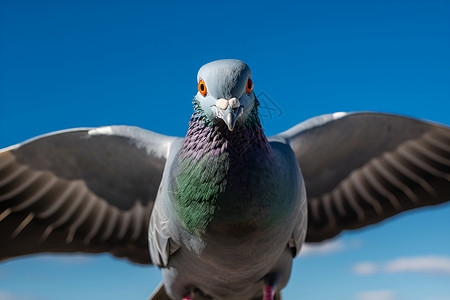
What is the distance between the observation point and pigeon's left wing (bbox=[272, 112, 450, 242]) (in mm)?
5059

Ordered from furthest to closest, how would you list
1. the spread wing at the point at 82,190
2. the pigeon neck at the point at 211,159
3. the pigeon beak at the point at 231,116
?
the spread wing at the point at 82,190 < the pigeon neck at the point at 211,159 < the pigeon beak at the point at 231,116

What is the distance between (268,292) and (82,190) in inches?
96.5

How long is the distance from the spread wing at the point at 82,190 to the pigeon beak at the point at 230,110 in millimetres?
1628

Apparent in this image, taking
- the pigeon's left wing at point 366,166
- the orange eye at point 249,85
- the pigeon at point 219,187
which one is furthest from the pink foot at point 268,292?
the orange eye at point 249,85

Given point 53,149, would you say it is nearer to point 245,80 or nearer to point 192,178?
point 192,178

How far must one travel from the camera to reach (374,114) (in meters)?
4.93

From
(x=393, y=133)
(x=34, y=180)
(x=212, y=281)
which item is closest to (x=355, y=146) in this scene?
(x=393, y=133)

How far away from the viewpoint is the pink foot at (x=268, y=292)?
15.1ft

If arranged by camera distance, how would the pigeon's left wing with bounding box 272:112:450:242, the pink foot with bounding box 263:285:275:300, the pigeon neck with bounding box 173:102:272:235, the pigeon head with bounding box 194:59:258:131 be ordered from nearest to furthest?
the pigeon head with bounding box 194:59:258:131
the pigeon neck with bounding box 173:102:272:235
the pink foot with bounding box 263:285:275:300
the pigeon's left wing with bounding box 272:112:450:242

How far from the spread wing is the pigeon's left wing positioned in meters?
1.57

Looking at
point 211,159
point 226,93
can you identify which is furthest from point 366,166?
point 226,93

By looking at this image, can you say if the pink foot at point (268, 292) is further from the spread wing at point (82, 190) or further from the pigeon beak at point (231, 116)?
the pigeon beak at point (231, 116)

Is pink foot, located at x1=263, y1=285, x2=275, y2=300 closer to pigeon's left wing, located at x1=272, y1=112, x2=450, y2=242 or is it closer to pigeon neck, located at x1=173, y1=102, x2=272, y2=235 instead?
pigeon neck, located at x1=173, y1=102, x2=272, y2=235

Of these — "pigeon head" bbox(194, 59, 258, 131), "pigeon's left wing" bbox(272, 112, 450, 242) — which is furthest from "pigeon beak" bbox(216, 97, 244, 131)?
"pigeon's left wing" bbox(272, 112, 450, 242)
